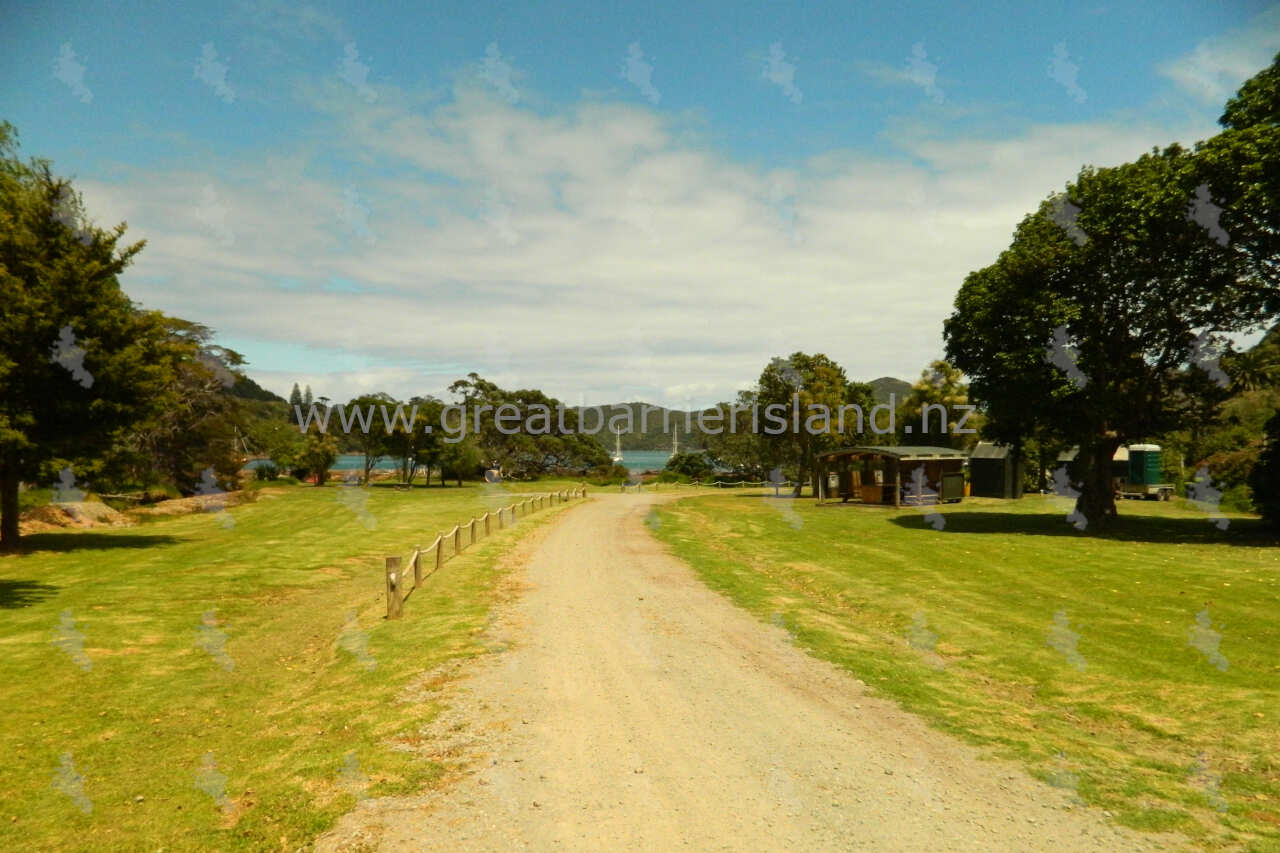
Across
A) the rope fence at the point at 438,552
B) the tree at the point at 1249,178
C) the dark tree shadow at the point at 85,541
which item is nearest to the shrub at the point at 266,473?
the rope fence at the point at 438,552

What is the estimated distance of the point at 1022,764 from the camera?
7863 millimetres

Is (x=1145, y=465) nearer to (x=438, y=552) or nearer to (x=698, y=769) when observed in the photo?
(x=438, y=552)

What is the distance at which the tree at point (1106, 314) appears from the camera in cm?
2706

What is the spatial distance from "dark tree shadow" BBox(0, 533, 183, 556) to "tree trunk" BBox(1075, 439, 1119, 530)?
126 ft

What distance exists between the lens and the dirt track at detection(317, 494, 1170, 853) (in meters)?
6.36

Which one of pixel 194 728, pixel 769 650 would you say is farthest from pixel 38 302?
pixel 769 650

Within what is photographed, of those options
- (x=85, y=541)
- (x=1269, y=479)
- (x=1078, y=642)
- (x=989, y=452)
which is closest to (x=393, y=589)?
(x=1078, y=642)

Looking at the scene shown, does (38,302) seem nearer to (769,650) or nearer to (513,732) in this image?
(513,732)

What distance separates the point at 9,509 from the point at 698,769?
2705 cm

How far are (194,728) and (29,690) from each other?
339cm

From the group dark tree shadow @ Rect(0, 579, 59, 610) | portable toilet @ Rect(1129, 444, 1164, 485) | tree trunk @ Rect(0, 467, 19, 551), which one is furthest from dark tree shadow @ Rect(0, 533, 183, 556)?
portable toilet @ Rect(1129, 444, 1164, 485)

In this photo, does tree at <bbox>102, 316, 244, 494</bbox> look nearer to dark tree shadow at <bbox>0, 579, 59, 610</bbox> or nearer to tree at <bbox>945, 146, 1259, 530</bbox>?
dark tree shadow at <bbox>0, 579, 59, 610</bbox>

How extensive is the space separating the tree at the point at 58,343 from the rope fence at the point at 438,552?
38.4ft

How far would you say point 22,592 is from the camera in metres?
16.8
